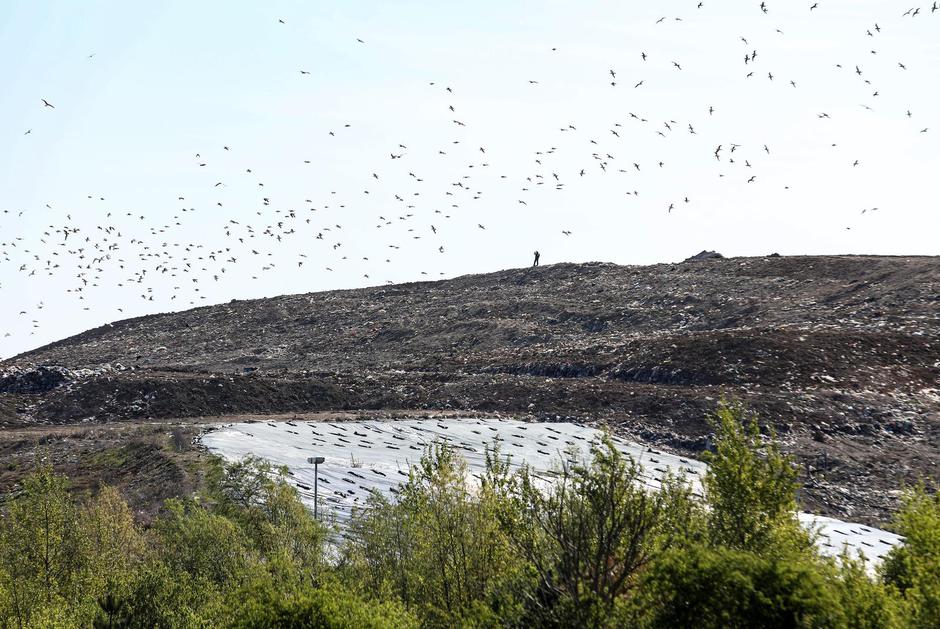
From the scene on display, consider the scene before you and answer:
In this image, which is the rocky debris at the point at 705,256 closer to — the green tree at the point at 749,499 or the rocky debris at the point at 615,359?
the rocky debris at the point at 615,359

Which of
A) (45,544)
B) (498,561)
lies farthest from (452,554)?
(45,544)

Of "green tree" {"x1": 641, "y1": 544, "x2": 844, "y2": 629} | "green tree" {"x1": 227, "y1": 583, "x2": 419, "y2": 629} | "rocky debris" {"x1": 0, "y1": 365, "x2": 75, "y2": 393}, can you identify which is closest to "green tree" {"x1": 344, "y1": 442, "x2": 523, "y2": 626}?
"green tree" {"x1": 227, "y1": 583, "x2": 419, "y2": 629}

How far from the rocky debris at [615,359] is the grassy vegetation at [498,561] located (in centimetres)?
3083

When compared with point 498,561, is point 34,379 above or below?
above

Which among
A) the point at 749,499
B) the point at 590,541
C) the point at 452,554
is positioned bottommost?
the point at 452,554

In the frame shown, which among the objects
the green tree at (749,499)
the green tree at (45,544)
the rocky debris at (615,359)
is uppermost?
the rocky debris at (615,359)

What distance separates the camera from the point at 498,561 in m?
28.1

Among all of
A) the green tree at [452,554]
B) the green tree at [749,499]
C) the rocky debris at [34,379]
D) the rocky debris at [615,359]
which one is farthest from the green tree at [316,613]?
the rocky debris at [34,379]

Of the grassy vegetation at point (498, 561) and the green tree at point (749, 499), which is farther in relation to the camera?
the green tree at point (749, 499)

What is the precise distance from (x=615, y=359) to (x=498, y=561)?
65.0 meters

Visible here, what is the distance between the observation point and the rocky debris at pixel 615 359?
6919cm

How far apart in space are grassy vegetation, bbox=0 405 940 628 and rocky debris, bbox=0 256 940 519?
3083 cm

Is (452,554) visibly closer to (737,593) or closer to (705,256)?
(737,593)

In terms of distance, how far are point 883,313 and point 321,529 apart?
71.2 m
